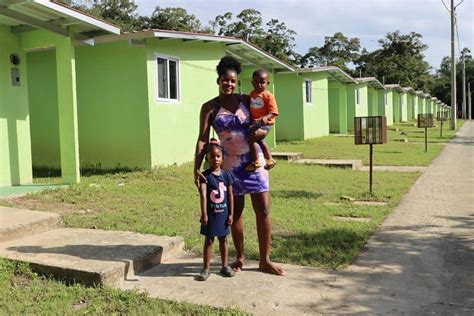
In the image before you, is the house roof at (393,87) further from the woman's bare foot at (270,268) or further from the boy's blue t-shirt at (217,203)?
the boy's blue t-shirt at (217,203)

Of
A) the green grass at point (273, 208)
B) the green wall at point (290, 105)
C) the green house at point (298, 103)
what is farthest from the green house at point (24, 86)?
the green wall at point (290, 105)

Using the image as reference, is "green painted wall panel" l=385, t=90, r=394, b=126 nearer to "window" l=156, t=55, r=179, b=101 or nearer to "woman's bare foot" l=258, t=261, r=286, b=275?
"window" l=156, t=55, r=179, b=101

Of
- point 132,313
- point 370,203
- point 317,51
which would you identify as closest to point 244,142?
point 132,313

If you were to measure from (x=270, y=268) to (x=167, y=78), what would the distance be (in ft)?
25.7

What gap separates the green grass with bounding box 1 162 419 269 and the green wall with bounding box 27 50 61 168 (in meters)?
2.64

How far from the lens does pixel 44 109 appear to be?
11945mm

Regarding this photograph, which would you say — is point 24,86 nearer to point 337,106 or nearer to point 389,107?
point 337,106

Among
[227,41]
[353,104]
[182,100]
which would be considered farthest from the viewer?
[353,104]

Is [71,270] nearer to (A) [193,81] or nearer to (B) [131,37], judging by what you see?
(B) [131,37]

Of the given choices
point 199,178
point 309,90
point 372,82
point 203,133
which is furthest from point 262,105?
point 372,82

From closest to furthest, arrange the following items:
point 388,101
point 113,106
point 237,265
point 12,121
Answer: point 237,265 → point 12,121 → point 113,106 → point 388,101

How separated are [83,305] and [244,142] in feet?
5.88

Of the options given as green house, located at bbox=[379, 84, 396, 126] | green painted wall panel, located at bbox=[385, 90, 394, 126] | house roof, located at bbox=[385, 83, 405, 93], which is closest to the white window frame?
green house, located at bbox=[379, 84, 396, 126]

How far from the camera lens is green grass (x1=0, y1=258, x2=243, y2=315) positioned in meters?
3.65
